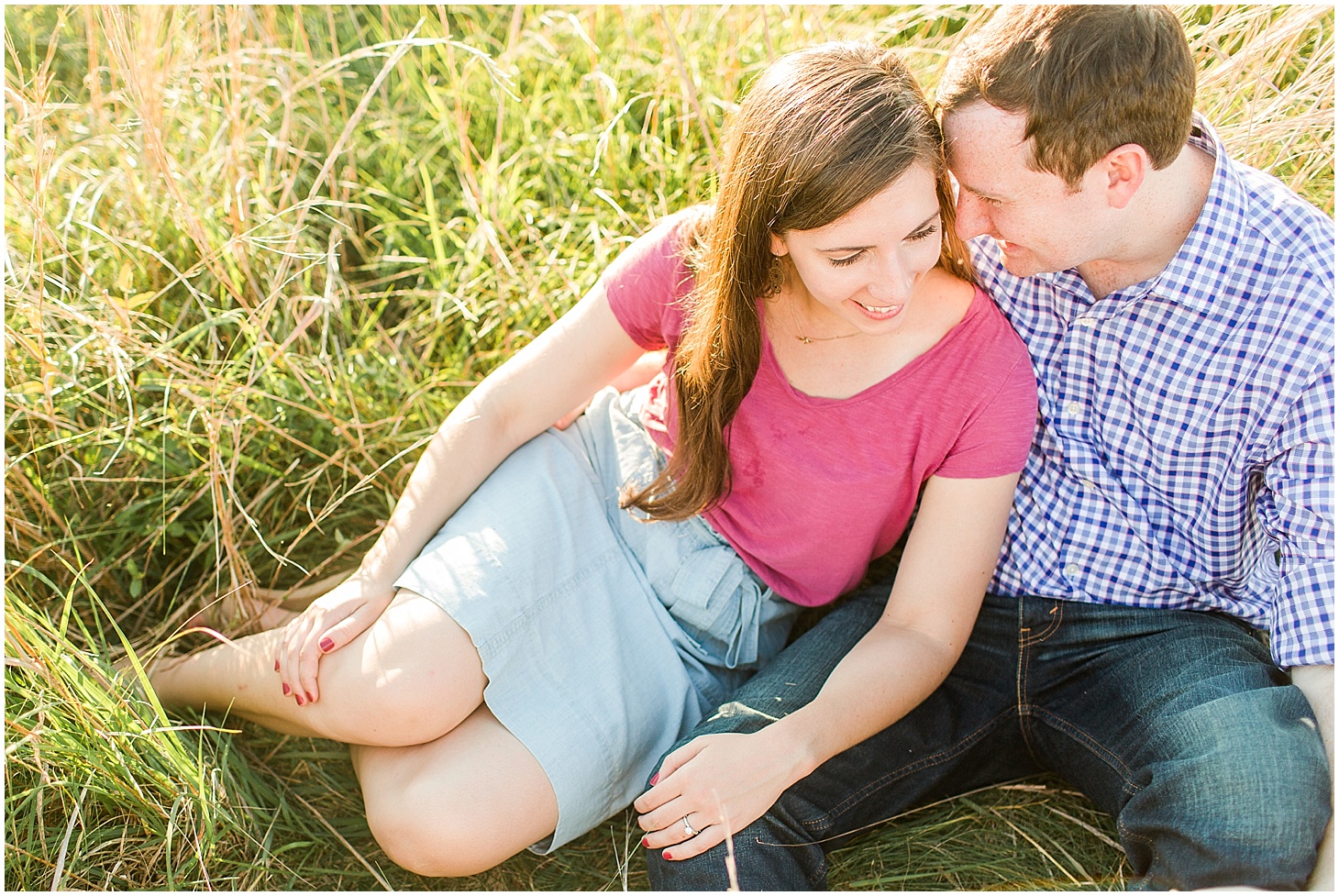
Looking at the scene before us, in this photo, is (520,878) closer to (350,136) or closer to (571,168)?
(571,168)

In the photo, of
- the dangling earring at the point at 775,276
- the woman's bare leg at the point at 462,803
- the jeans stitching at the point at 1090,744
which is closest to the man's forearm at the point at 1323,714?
the jeans stitching at the point at 1090,744

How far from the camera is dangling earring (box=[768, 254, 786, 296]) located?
1842 millimetres

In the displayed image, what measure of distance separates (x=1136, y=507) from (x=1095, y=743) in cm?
42

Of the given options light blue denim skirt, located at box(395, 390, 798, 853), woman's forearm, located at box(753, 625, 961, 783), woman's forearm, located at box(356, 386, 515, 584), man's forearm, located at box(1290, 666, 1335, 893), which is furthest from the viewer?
woman's forearm, located at box(356, 386, 515, 584)

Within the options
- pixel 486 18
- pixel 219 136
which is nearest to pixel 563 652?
pixel 219 136

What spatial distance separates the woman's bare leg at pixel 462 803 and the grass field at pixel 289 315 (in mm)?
197

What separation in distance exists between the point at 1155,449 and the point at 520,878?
140cm

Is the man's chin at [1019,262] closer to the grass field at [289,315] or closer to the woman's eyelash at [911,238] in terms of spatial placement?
the woman's eyelash at [911,238]

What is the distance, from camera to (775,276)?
6.11 feet

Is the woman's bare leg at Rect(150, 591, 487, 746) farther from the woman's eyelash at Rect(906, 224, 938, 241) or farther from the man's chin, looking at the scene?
the man's chin

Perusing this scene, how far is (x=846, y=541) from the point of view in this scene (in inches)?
79.7

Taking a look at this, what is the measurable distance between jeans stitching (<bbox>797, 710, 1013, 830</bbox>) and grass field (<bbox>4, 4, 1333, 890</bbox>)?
0.18m

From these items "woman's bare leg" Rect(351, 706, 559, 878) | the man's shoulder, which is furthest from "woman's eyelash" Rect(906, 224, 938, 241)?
"woman's bare leg" Rect(351, 706, 559, 878)

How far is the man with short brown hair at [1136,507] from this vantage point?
64.4 inches
